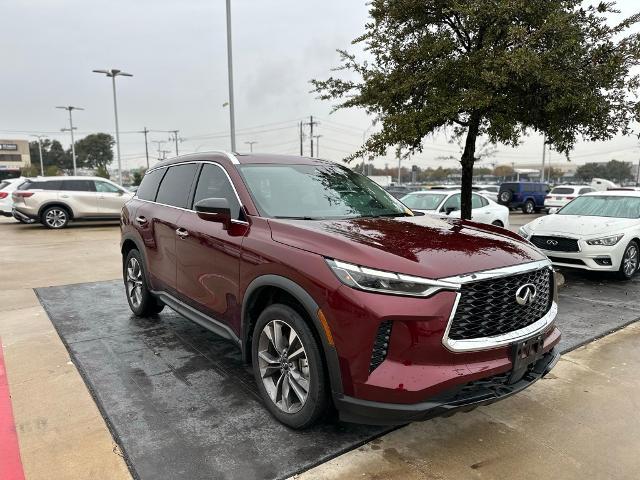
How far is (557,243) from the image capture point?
7.72 m

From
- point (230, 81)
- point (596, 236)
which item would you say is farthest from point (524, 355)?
point (230, 81)

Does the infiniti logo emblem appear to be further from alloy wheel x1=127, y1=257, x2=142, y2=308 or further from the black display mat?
alloy wheel x1=127, y1=257, x2=142, y2=308

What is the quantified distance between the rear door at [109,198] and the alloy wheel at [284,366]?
14795 millimetres

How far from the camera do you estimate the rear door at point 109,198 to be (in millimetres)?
16406

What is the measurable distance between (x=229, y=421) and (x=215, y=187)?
6.01 feet

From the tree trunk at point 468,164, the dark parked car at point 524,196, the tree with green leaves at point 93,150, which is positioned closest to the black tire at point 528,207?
the dark parked car at point 524,196

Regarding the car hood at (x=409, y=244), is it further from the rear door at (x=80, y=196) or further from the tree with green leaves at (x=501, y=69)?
the rear door at (x=80, y=196)

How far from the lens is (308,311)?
8.98ft

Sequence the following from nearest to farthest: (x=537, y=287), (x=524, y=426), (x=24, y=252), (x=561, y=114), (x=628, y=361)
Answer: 1. (x=537, y=287)
2. (x=524, y=426)
3. (x=628, y=361)
4. (x=561, y=114)
5. (x=24, y=252)

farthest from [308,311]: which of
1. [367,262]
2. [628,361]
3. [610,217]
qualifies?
[610,217]

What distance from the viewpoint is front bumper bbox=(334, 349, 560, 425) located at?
7.97 feet

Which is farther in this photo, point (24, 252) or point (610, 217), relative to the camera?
point (24, 252)

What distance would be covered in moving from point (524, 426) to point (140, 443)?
2.45 m

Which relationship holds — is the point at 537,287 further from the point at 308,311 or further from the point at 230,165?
the point at 230,165
